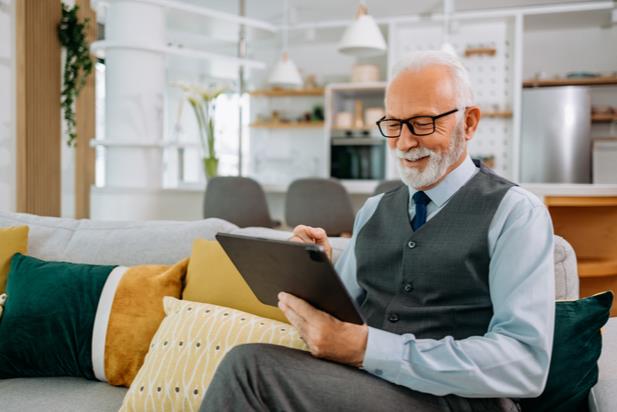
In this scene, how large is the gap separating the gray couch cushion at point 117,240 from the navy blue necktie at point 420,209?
70 cm

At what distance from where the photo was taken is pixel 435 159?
132cm

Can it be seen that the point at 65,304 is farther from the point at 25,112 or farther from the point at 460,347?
the point at 25,112

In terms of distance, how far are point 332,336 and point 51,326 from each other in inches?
35.3

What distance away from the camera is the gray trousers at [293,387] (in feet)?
3.42

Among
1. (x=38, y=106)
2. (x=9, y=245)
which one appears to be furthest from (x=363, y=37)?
(x=9, y=245)

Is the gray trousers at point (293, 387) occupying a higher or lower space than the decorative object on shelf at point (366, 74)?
lower

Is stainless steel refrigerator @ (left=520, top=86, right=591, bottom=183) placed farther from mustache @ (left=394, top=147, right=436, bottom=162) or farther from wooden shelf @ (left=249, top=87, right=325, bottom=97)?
mustache @ (left=394, top=147, right=436, bottom=162)

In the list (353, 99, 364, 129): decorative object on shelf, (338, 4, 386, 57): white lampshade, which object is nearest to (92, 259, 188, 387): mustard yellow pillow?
(338, 4, 386, 57): white lampshade

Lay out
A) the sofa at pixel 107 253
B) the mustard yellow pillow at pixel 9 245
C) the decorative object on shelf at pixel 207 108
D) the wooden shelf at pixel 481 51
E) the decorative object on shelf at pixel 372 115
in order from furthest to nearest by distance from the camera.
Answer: the decorative object on shelf at pixel 372 115 → the wooden shelf at pixel 481 51 → the decorative object on shelf at pixel 207 108 → the mustard yellow pillow at pixel 9 245 → the sofa at pixel 107 253

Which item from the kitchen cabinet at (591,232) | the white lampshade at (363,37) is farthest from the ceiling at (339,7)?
the kitchen cabinet at (591,232)

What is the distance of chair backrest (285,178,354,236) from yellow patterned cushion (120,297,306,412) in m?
2.31

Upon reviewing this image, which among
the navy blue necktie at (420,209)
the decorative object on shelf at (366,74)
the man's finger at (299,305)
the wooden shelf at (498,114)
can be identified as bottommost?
the man's finger at (299,305)

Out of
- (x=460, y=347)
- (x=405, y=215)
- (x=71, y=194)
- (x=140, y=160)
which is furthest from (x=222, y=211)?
(x=460, y=347)

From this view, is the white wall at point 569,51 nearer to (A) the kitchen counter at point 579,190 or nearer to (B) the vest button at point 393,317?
(A) the kitchen counter at point 579,190
